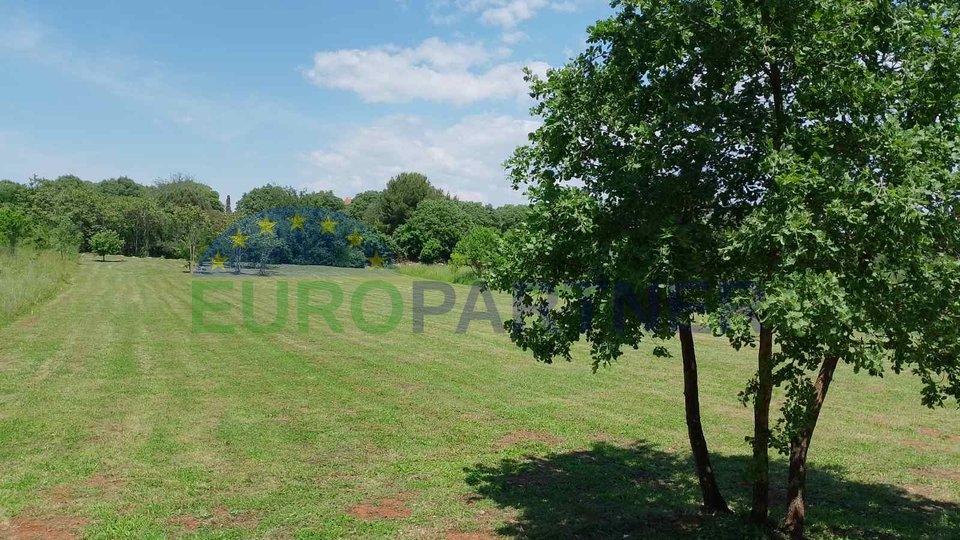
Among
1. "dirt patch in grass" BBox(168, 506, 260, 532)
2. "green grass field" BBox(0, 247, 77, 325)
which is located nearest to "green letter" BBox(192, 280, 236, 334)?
"green grass field" BBox(0, 247, 77, 325)

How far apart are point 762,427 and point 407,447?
5652 mm

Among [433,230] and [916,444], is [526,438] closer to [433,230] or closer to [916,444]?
[916,444]

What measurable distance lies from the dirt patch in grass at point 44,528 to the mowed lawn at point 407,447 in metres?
0.02

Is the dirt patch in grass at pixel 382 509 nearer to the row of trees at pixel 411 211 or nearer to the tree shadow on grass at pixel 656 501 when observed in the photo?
the tree shadow on grass at pixel 656 501

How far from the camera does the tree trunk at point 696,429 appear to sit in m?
7.53

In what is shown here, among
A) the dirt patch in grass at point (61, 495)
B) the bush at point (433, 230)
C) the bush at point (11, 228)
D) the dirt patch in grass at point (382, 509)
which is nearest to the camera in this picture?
the dirt patch in grass at point (382, 509)

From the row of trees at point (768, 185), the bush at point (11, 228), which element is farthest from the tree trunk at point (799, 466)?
the bush at point (11, 228)

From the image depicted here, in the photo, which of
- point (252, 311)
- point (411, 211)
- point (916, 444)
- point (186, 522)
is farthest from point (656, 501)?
point (411, 211)

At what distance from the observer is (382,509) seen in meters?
8.03

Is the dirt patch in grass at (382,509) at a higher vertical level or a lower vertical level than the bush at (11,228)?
lower

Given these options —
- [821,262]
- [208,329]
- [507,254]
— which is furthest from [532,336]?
[208,329]

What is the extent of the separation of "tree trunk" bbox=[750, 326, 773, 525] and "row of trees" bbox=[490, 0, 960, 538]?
0.11ft

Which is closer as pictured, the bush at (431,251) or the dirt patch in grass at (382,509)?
the dirt patch in grass at (382,509)

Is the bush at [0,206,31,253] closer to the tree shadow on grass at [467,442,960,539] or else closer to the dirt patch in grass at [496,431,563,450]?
the dirt patch in grass at [496,431,563,450]
